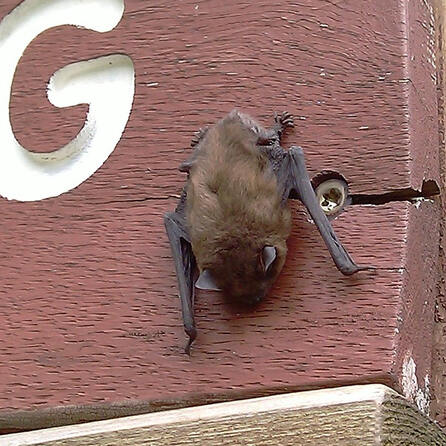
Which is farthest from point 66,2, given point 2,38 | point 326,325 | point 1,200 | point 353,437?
point 353,437

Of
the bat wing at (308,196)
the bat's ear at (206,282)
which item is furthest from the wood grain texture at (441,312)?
the bat's ear at (206,282)

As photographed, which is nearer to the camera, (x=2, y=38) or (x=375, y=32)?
(x=375, y=32)

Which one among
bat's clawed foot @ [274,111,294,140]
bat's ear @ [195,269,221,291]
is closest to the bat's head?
bat's ear @ [195,269,221,291]

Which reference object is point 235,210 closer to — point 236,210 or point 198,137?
point 236,210

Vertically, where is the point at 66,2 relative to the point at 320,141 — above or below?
above

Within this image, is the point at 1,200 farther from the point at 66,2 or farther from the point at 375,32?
the point at 375,32

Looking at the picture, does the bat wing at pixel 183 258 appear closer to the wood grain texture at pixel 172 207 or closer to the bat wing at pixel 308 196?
the wood grain texture at pixel 172 207

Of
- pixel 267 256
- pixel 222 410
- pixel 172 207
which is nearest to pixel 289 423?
pixel 222 410
